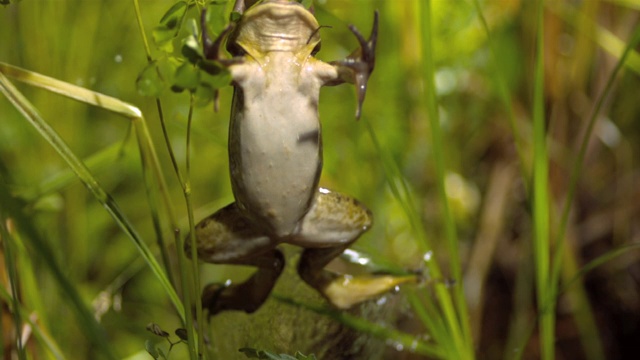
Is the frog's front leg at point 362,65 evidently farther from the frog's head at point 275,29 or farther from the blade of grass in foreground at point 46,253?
the blade of grass in foreground at point 46,253

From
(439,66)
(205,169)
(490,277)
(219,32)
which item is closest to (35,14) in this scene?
(205,169)

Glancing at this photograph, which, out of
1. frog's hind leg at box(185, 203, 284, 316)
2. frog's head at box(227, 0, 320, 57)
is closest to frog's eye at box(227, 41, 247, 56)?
frog's head at box(227, 0, 320, 57)

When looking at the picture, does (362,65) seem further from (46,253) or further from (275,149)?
(46,253)

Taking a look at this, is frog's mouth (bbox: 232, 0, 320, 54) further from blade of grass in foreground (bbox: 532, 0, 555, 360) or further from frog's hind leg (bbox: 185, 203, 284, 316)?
blade of grass in foreground (bbox: 532, 0, 555, 360)

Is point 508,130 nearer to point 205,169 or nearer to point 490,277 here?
point 490,277

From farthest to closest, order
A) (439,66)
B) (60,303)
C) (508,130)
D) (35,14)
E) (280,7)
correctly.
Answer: (508,130) < (439,66) < (35,14) < (60,303) < (280,7)

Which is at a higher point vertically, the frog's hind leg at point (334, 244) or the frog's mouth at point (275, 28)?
the frog's mouth at point (275, 28)

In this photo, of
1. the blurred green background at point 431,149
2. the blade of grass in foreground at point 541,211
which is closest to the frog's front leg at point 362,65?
the blade of grass in foreground at point 541,211
